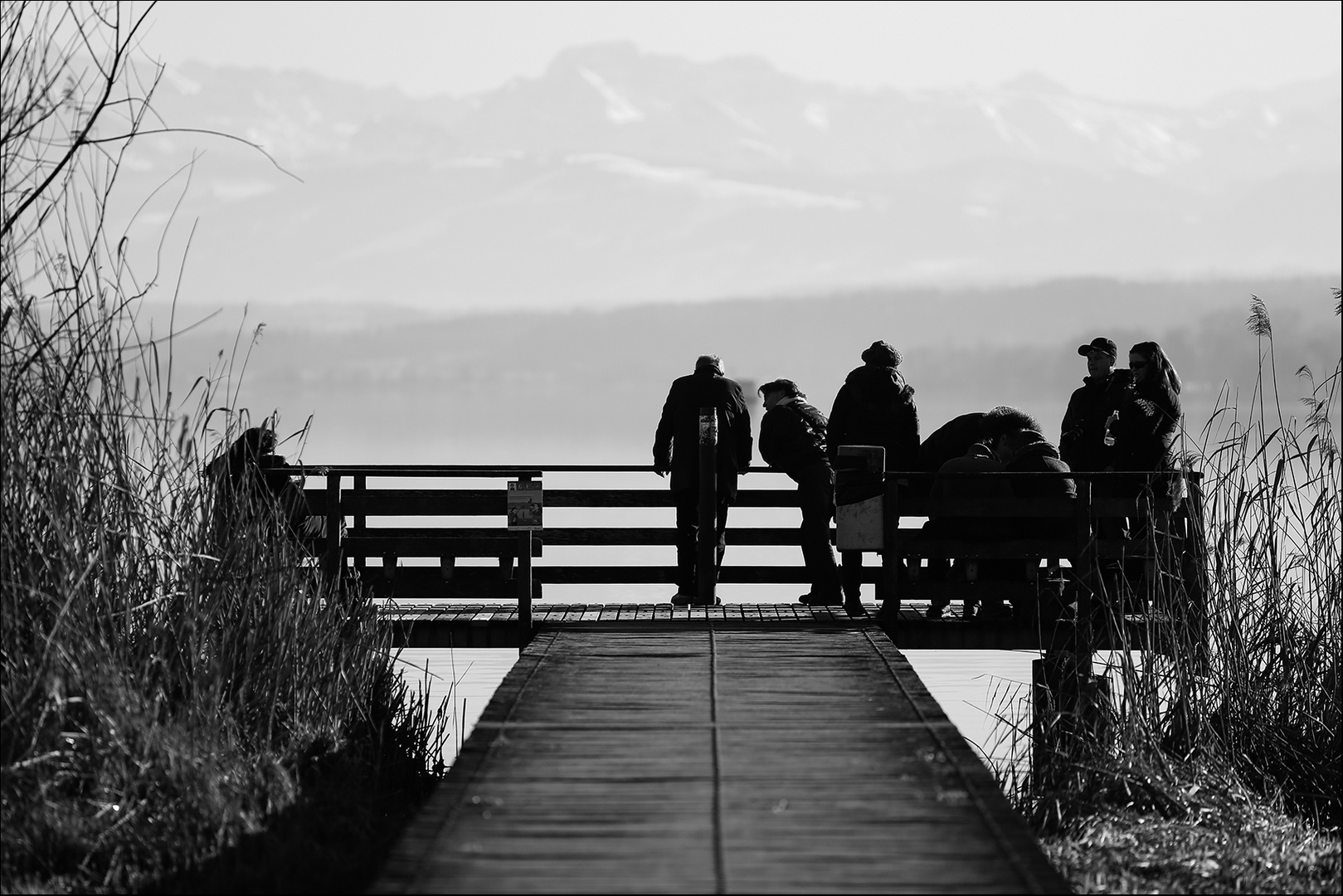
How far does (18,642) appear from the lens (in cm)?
543

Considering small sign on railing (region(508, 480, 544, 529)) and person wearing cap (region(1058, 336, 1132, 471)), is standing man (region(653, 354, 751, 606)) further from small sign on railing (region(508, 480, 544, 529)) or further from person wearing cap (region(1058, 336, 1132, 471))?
person wearing cap (region(1058, 336, 1132, 471))

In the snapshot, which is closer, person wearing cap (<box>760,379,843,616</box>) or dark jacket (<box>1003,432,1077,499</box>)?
dark jacket (<box>1003,432,1077,499</box>)

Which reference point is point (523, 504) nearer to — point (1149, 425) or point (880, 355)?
point (880, 355)

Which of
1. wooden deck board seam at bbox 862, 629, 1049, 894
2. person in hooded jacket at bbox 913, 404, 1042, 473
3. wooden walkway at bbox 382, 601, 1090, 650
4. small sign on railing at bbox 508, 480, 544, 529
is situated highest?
person in hooded jacket at bbox 913, 404, 1042, 473

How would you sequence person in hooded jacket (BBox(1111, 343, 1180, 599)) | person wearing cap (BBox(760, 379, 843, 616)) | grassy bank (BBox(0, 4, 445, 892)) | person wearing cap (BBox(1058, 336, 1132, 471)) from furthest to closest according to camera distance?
person wearing cap (BBox(760, 379, 843, 616)), person wearing cap (BBox(1058, 336, 1132, 471)), person in hooded jacket (BBox(1111, 343, 1180, 599)), grassy bank (BBox(0, 4, 445, 892))

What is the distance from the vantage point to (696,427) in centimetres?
944

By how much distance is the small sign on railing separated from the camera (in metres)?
9.54

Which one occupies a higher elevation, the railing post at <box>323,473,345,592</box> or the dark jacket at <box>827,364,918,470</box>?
the dark jacket at <box>827,364,918,470</box>

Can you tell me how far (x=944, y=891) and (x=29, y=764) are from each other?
283cm

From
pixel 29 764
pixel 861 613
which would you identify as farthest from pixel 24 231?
pixel 861 613

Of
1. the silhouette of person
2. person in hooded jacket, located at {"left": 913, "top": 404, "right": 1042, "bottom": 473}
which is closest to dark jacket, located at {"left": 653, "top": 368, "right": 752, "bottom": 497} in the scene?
person in hooded jacket, located at {"left": 913, "top": 404, "right": 1042, "bottom": 473}

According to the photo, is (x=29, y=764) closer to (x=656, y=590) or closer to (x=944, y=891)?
(x=944, y=891)

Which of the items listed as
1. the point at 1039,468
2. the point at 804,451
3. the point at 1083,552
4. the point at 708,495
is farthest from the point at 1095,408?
the point at 708,495

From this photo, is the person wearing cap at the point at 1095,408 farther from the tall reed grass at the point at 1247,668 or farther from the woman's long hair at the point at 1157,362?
the tall reed grass at the point at 1247,668
